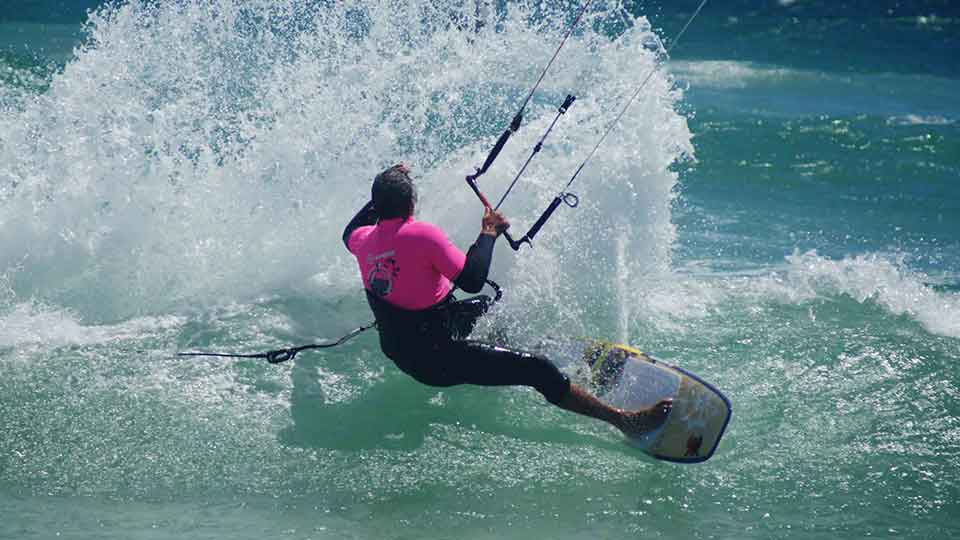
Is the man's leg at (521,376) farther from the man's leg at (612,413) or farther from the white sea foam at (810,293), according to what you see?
the white sea foam at (810,293)

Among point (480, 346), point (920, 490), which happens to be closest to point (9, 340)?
point (480, 346)

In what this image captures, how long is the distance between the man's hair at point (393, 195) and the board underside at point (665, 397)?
145 cm

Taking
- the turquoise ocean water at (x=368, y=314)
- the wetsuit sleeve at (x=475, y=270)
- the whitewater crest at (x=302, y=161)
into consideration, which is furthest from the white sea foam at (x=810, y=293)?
the wetsuit sleeve at (x=475, y=270)

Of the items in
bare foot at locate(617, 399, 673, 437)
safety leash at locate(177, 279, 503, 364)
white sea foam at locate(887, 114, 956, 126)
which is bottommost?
bare foot at locate(617, 399, 673, 437)

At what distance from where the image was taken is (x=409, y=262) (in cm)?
500

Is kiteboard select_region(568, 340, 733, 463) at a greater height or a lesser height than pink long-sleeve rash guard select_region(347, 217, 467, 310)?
lesser

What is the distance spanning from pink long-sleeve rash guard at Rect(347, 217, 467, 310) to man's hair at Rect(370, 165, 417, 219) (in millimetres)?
45

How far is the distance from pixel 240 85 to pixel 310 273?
277cm

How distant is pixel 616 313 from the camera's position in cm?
688

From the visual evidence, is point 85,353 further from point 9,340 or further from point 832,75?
point 832,75

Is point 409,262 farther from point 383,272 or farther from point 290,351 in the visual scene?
point 290,351

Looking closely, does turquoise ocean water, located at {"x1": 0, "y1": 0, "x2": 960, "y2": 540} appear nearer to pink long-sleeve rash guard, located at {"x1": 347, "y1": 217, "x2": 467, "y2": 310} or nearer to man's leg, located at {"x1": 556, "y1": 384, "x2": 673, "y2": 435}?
man's leg, located at {"x1": 556, "y1": 384, "x2": 673, "y2": 435}

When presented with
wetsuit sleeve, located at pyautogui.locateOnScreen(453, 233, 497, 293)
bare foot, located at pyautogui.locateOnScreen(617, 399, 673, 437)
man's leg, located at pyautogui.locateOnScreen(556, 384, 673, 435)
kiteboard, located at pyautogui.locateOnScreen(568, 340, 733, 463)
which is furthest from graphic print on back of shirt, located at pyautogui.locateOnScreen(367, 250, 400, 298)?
bare foot, located at pyautogui.locateOnScreen(617, 399, 673, 437)

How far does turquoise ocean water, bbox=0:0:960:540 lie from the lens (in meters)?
4.83
